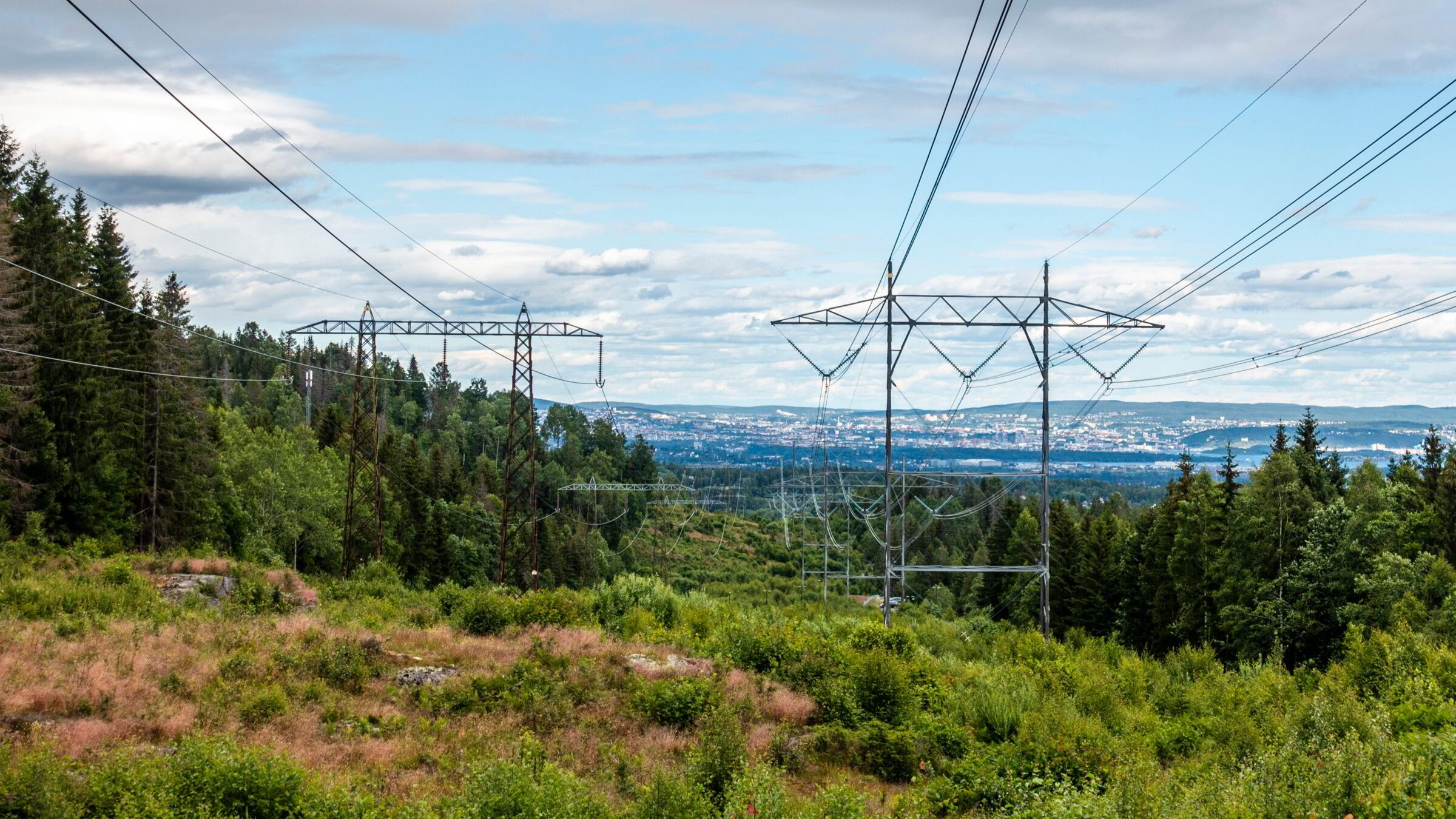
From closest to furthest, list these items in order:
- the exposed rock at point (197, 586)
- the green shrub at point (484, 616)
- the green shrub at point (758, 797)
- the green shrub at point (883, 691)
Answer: the green shrub at point (758, 797) < the green shrub at point (883, 691) < the green shrub at point (484, 616) < the exposed rock at point (197, 586)

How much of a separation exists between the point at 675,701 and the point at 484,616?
9484mm

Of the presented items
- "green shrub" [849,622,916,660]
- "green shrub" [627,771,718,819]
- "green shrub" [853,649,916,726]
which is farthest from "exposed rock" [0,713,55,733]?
"green shrub" [849,622,916,660]

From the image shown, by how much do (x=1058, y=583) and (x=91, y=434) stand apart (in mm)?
55735

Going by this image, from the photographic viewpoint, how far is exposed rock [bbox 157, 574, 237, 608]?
3450 centimetres

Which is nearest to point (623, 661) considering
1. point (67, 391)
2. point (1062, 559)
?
point (67, 391)

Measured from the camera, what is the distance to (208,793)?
1471 cm

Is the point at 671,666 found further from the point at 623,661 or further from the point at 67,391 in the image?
the point at 67,391

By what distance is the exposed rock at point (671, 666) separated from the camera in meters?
26.5

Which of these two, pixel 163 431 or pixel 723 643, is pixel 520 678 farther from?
pixel 163 431

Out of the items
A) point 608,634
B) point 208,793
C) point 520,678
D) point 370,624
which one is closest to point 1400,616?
point 608,634

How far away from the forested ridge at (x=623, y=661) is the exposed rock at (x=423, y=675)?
0.11m

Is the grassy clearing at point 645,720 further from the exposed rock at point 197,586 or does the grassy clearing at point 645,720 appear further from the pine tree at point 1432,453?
the pine tree at point 1432,453

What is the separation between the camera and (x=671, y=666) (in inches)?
1072

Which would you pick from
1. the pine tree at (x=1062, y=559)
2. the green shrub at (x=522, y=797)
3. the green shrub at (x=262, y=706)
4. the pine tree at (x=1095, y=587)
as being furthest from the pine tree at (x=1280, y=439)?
the green shrub at (x=522, y=797)
